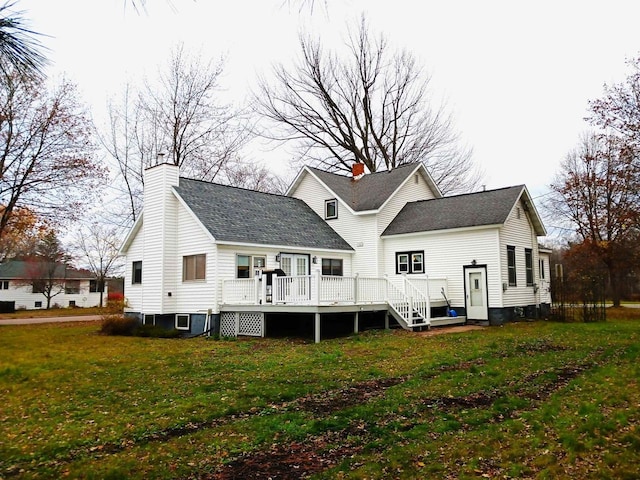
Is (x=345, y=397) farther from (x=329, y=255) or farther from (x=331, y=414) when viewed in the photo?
(x=329, y=255)

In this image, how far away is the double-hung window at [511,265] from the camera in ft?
65.7

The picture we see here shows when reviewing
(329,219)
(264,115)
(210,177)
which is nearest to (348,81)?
(264,115)

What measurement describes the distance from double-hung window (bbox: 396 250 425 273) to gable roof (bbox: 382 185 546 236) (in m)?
0.96

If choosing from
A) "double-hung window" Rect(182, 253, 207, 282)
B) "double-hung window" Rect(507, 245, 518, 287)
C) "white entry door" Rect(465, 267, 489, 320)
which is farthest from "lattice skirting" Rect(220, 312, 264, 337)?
"double-hung window" Rect(507, 245, 518, 287)

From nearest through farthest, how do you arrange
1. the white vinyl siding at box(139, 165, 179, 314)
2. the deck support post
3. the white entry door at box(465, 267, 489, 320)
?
the deck support post < the white vinyl siding at box(139, 165, 179, 314) < the white entry door at box(465, 267, 489, 320)

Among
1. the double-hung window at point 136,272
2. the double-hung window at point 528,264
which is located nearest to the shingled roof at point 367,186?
the double-hung window at point 528,264

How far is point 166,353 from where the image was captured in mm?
12992

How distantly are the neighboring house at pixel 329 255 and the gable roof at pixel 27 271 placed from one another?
33.2 metres

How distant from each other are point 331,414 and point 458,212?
15613mm

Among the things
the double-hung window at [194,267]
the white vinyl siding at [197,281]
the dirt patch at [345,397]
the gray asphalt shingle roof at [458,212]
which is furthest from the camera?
the gray asphalt shingle roof at [458,212]

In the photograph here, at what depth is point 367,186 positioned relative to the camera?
24828 millimetres

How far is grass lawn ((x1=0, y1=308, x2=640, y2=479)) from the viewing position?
504 centimetres

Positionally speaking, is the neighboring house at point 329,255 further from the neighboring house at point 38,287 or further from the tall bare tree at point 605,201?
the neighboring house at point 38,287

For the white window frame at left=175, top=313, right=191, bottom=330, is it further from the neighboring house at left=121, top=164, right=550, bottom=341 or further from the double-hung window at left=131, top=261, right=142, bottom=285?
the double-hung window at left=131, top=261, right=142, bottom=285
